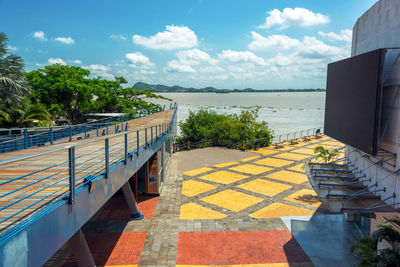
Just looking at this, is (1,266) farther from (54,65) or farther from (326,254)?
(54,65)

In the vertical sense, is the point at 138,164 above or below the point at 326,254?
above

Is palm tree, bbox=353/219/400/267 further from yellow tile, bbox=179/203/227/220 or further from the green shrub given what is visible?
the green shrub

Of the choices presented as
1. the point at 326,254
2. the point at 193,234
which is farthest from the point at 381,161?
the point at 193,234

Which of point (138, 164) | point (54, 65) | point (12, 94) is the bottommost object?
point (138, 164)

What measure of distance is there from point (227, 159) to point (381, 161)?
17010mm

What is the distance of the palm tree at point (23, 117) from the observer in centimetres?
1817

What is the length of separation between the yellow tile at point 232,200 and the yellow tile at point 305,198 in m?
1.96

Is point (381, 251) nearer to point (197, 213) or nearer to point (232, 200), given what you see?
point (197, 213)

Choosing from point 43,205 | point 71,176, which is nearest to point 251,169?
point 71,176

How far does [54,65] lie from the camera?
30.5 meters

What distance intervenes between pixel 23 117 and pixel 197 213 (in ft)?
47.6

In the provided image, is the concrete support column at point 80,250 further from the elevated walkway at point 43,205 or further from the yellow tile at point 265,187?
the yellow tile at point 265,187

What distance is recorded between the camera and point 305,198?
53.1ft

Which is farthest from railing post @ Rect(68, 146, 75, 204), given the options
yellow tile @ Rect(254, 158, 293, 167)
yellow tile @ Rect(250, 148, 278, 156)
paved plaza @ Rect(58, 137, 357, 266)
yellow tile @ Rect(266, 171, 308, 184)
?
yellow tile @ Rect(250, 148, 278, 156)
